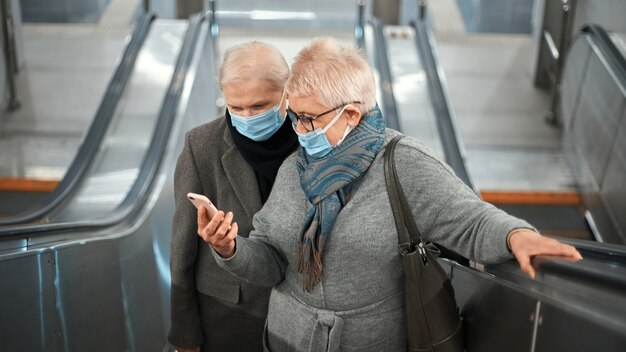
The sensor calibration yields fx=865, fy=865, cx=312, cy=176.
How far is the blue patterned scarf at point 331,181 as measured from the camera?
8.13 feet

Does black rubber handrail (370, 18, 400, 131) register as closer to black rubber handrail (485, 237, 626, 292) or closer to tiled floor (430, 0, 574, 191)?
tiled floor (430, 0, 574, 191)

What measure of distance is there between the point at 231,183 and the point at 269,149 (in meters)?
0.19

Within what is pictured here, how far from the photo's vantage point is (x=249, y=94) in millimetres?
2986

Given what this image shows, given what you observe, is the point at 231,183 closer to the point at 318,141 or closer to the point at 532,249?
the point at 318,141

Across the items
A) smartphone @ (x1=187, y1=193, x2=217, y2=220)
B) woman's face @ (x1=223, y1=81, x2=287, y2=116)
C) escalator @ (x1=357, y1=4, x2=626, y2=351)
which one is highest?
woman's face @ (x1=223, y1=81, x2=287, y2=116)

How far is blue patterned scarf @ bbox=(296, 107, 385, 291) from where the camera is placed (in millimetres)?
2479

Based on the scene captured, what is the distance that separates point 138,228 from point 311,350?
2.79m

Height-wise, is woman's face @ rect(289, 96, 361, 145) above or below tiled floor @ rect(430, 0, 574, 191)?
above

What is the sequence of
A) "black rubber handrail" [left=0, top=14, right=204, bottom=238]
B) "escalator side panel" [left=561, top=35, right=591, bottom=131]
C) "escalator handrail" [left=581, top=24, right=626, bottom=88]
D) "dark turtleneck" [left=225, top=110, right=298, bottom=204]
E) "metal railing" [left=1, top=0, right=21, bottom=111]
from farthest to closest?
1. "metal railing" [left=1, top=0, right=21, bottom=111]
2. "escalator side panel" [left=561, top=35, right=591, bottom=131]
3. "escalator handrail" [left=581, top=24, right=626, bottom=88]
4. "black rubber handrail" [left=0, top=14, right=204, bottom=238]
5. "dark turtleneck" [left=225, top=110, right=298, bottom=204]

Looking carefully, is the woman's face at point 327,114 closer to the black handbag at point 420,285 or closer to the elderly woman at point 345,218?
the elderly woman at point 345,218

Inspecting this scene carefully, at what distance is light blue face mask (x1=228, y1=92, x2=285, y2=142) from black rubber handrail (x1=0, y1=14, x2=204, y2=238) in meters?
1.25

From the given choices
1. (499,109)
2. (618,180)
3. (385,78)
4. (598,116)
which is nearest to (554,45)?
(499,109)

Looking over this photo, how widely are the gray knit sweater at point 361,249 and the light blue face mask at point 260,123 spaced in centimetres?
34

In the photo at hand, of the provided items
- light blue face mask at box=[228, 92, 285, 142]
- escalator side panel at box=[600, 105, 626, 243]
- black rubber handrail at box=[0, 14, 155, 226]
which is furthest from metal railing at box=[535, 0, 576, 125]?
light blue face mask at box=[228, 92, 285, 142]
